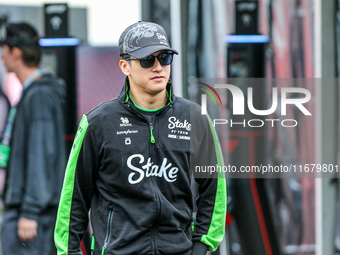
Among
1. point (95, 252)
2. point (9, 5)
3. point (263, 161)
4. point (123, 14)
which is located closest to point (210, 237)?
point (95, 252)

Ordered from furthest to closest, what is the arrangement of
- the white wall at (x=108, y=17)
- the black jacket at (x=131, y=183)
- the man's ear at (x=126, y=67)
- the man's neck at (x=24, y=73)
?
the man's neck at (x=24, y=73) < the white wall at (x=108, y=17) < the man's ear at (x=126, y=67) < the black jacket at (x=131, y=183)

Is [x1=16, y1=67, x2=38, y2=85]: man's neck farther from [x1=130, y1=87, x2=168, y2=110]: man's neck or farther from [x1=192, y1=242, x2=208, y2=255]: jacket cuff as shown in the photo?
[x1=192, y1=242, x2=208, y2=255]: jacket cuff

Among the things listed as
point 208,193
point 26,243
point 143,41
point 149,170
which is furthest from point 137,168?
point 26,243

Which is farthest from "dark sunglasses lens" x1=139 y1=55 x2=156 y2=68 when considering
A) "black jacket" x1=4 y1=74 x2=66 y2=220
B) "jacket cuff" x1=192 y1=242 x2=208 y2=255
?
"black jacket" x1=4 y1=74 x2=66 y2=220

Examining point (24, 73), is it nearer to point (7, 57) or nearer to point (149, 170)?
point (7, 57)

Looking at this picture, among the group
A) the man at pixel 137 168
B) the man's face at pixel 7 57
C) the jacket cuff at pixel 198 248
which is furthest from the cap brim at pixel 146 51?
the man's face at pixel 7 57

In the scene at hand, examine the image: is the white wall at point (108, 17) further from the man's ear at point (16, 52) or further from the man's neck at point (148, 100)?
the man's neck at point (148, 100)

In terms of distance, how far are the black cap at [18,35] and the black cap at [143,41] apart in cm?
158

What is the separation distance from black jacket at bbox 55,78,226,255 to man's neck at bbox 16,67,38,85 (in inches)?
63.3

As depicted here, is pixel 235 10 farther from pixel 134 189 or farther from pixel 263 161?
pixel 134 189

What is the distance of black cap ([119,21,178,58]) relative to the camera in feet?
6.44

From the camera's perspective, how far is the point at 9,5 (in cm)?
342

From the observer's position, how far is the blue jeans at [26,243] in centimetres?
347

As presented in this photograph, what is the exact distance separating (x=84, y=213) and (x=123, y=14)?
168 cm
